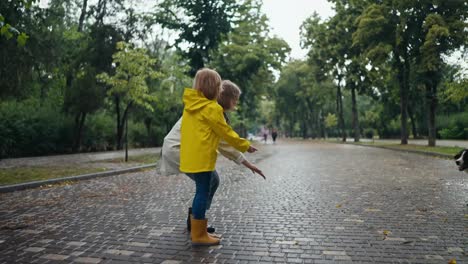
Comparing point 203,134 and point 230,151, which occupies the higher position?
point 203,134

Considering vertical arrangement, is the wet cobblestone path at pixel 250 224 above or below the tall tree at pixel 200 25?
below

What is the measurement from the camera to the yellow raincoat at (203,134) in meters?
3.81

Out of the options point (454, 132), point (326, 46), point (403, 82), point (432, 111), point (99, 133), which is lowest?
point (99, 133)

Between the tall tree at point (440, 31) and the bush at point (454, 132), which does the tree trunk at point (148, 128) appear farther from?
the bush at point (454, 132)

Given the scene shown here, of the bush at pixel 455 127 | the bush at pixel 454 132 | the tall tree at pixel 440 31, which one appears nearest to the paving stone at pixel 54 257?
the tall tree at pixel 440 31

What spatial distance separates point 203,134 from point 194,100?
1.25 ft

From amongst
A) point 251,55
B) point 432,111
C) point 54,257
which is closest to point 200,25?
point 251,55

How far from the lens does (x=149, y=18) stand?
2394 centimetres

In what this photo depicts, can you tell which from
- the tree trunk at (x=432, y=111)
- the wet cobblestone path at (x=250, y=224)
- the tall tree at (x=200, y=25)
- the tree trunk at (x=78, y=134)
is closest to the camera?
the wet cobblestone path at (x=250, y=224)

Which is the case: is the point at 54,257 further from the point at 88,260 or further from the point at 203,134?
the point at 203,134

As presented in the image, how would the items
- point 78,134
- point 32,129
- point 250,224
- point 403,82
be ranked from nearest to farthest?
point 250,224
point 32,129
point 78,134
point 403,82

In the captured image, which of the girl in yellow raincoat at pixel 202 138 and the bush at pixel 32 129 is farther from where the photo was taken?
the bush at pixel 32 129

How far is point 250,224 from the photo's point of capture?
4902mm

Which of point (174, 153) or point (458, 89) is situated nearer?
point (174, 153)
